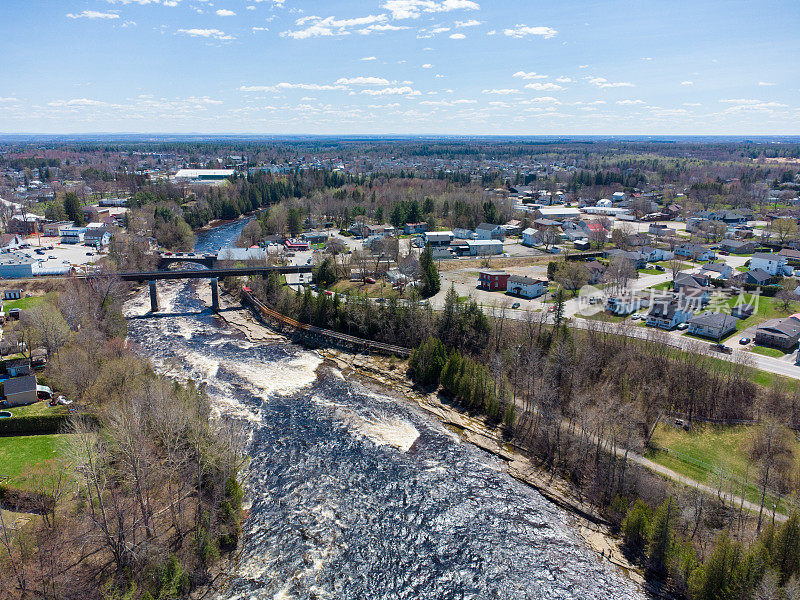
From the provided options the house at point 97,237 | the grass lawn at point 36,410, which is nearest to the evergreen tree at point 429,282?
the grass lawn at point 36,410

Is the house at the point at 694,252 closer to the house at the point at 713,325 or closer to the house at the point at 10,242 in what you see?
the house at the point at 713,325

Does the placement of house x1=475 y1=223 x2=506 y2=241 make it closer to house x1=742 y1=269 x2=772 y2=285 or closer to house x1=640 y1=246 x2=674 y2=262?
house x1=640 y1=246 x2=674 y2=262

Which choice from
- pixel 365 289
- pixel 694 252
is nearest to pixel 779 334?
pixel 694 252

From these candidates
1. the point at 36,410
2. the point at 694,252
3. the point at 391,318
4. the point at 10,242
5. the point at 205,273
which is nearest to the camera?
the point at 36,410

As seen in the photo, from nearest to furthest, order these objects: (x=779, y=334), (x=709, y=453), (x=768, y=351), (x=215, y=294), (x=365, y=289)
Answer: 1. (x=709, y=453)
2. (x=768, y=351)
3. (x=779, y=334)
4. (x=365, y=289)
5. (x=215, y=294)

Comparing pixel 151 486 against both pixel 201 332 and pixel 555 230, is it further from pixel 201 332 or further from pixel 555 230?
pixel 555 230

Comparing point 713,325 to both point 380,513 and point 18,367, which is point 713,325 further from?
point 18,367
